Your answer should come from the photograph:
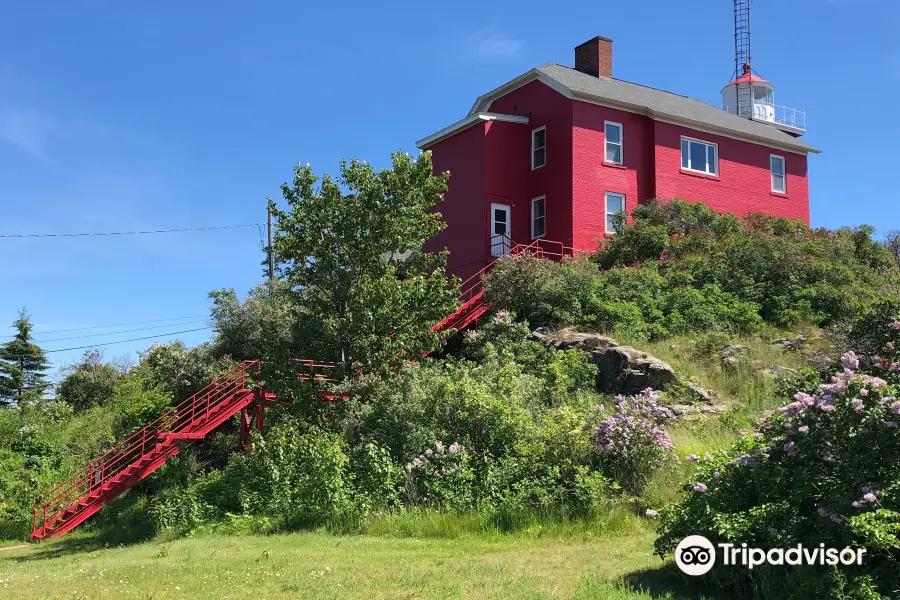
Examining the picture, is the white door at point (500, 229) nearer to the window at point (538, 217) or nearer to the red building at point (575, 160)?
the red building at point (575, 160)

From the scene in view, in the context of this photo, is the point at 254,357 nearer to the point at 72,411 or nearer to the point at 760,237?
the point at 72,411

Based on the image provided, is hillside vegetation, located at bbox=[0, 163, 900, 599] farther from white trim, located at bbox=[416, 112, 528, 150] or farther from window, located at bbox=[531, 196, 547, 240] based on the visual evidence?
white trim, located at bbox=[416, 112, 528, 150]

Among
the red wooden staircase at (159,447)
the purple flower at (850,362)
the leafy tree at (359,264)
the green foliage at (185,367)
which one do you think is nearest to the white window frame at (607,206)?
the red wooden staircase at (159,447)

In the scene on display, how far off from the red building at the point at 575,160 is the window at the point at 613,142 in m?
0.04

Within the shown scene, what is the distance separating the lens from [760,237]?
86.3 ft

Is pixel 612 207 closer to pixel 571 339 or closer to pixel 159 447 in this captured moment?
pixel 571 339

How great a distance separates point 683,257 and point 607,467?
47.9 ft

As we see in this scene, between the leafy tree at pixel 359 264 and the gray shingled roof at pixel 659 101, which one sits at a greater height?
the gray shingled roof at pixel 659 101

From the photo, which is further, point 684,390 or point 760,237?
point 760,237

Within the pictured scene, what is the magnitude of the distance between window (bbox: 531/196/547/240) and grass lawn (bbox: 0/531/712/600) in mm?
18914

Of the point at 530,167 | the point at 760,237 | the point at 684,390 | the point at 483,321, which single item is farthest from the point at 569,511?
the point at 530,167

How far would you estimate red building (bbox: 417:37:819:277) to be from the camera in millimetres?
29375

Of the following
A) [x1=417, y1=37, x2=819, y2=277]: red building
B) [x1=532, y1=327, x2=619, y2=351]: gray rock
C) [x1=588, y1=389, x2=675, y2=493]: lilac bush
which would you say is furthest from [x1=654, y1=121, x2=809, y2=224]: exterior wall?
[x1=588, y1=389, x2=675, y2=493]: lilac bush

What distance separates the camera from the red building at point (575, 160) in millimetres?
29375
